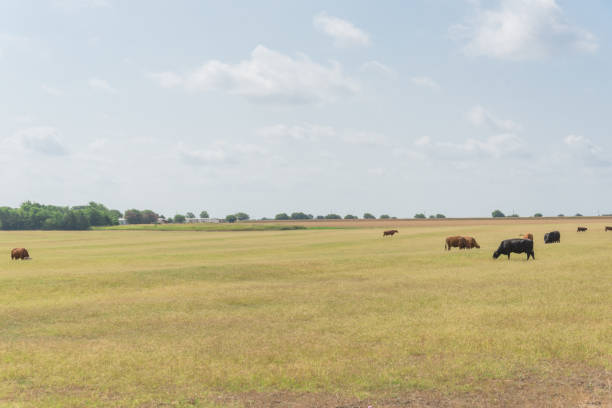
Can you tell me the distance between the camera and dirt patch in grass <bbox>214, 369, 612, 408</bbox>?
9.60 metres

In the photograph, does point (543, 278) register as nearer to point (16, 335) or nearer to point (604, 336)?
point (604, 336)

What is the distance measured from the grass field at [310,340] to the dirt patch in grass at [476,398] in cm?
5

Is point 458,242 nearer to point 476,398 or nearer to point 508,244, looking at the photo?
point 508,244

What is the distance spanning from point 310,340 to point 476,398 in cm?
547

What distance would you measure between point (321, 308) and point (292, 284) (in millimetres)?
6564

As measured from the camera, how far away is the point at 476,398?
988 cm

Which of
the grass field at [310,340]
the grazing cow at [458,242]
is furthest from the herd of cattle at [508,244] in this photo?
the grass field at [310,340]

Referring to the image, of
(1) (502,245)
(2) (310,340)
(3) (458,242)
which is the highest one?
(1) (502,245)

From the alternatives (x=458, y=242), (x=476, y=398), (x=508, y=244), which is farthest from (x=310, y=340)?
(x=458, y=242)

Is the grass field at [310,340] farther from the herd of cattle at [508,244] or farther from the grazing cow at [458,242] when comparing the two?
the grazing cow at [458,242]

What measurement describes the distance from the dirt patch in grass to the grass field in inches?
1.8

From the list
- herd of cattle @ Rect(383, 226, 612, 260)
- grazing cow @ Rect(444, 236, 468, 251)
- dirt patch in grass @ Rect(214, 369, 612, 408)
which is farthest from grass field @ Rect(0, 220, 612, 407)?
grazing cow @ Rect(444, 236, 468, 251)

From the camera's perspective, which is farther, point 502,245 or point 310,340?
point 502,245

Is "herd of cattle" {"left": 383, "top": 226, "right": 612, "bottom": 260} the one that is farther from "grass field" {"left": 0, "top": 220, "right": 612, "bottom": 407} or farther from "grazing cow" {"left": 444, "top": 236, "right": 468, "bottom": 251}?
"grass field" {"left": 0, "top": 220, "right": 612, "bottom": 407}
